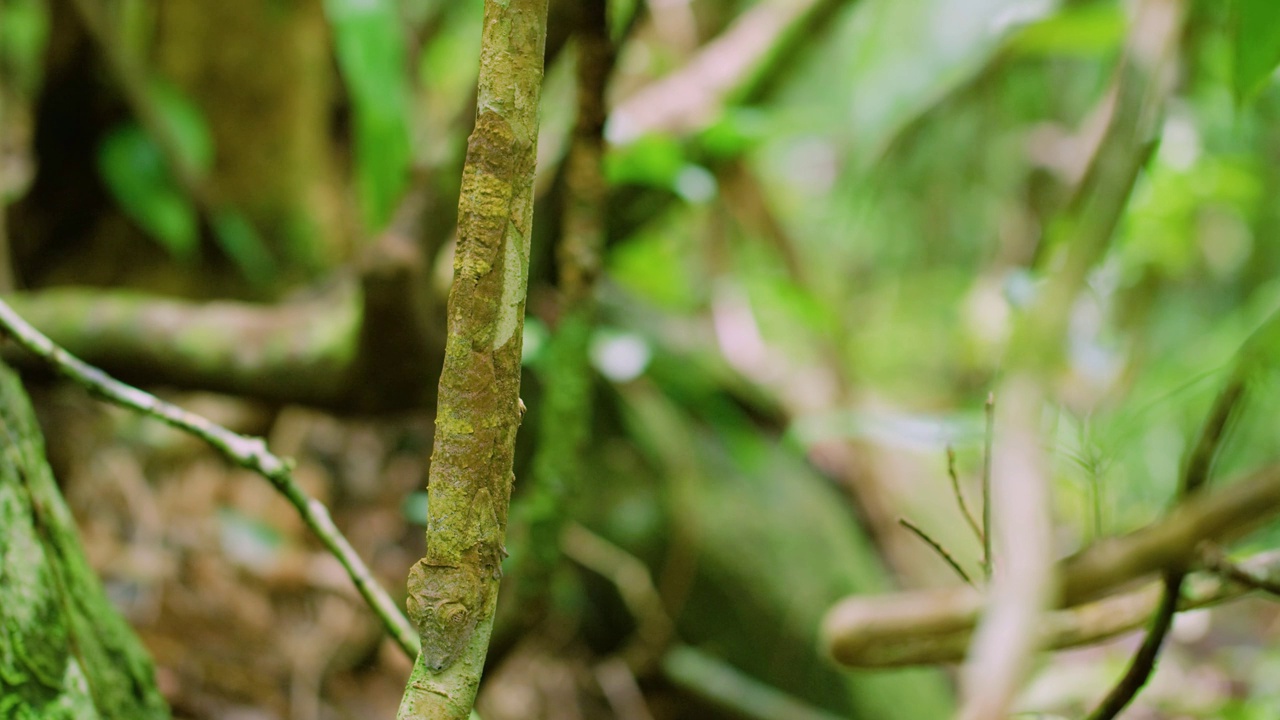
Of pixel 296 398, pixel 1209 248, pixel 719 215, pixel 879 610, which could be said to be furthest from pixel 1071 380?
pixel 296 398

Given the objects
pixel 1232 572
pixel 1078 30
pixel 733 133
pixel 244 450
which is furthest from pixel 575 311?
pixel 1078 30

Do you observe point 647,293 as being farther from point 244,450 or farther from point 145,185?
point 244,450

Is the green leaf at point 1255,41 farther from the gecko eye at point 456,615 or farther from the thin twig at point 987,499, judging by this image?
the gecko eye at point 456,615

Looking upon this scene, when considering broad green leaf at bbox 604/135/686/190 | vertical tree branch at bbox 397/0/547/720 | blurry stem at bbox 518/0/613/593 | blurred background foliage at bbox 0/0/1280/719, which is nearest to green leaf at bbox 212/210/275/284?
blurred background foliage at bbox 0/0/1280/719

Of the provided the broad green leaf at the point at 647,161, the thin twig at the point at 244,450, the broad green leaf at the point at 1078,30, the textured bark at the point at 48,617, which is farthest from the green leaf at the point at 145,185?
the broad green leaf at the point at 1078,30

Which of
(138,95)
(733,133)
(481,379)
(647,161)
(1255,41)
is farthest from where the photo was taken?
(138,95)

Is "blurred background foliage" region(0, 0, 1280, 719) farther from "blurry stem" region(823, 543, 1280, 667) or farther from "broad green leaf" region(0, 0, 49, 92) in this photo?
"blurry stem" region(823, 543, 1280, 667)
